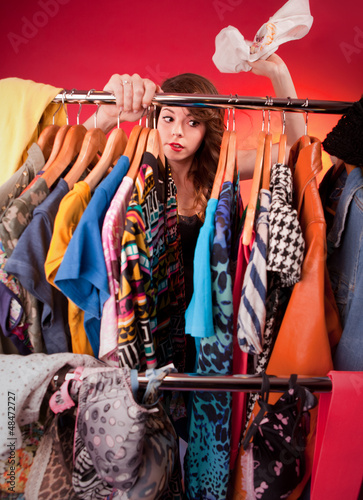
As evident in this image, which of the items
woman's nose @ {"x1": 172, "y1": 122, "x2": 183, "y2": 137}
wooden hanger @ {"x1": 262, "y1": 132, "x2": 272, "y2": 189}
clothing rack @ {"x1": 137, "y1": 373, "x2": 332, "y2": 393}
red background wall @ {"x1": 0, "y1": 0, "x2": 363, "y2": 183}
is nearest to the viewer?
clothing rack @ {"x1": 137, "y1": 373, "x2": 332, "y2": 393}

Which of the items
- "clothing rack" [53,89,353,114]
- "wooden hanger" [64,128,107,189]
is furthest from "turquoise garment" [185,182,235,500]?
"wooden hanger" [64,128,107,189]

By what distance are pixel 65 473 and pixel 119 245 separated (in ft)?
1.45

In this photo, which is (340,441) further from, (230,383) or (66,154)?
(66,154)

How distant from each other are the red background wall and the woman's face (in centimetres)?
126

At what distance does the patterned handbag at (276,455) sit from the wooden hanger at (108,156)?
58cm

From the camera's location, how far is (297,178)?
0.86 meters

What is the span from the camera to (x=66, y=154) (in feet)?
2.86

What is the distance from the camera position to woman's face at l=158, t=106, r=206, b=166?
124 centimetres

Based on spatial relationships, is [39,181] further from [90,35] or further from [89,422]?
[90,35]

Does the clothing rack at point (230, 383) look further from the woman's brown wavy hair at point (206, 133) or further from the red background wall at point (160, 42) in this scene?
the red background wall at point (160, 42)

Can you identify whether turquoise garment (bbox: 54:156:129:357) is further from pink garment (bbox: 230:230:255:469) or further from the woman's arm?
the woman's arm

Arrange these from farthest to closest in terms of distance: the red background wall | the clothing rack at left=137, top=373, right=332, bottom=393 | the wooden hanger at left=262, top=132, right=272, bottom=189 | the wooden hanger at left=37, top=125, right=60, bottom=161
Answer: the red background wall
the wooden hanger at left=37, top=125, right=60, bottom=161
the wooden hanger at left=262, top=132, right=272, bottom=189
the clothing rack at left=137, top=373, right=332, bottom=393

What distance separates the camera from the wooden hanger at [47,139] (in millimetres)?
910

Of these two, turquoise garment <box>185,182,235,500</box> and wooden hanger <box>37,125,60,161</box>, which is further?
wooden hanger <box>37,125,60,161</box>
